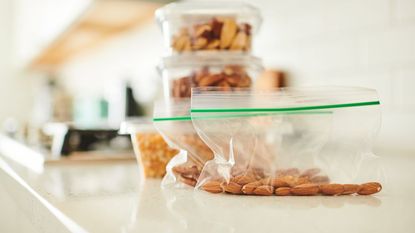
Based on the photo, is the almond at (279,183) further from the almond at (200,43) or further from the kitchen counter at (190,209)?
the almond at (200,43)

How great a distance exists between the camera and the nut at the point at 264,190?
19.3 inches

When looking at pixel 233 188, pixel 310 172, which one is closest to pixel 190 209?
pixel 233 188

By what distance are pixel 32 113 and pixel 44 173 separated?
396cm

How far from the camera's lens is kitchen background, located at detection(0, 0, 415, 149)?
2.89ft

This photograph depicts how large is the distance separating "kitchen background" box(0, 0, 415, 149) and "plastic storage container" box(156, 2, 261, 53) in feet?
1.04

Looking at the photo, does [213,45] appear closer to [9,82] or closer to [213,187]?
[213,187]

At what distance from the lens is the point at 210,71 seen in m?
0.70

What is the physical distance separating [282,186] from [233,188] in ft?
0.18

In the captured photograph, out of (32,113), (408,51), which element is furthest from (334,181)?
(32,113)

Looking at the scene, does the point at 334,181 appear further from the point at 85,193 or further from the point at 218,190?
the point at 85,193

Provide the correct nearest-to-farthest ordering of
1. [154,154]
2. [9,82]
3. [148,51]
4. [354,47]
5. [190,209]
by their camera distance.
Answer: [190,209]
[154,154]
[354,47]
[148,51]
[9,82]

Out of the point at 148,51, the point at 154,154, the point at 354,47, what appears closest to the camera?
the point at 154,154

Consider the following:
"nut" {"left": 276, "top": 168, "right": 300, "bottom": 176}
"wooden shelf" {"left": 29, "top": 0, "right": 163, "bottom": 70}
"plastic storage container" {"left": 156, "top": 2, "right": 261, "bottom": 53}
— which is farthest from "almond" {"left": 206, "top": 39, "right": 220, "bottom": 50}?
"wooden shelf" {"left": 29, "top": 0, "right": 163, "bottom": 70}

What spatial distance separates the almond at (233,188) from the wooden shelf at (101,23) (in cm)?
124
